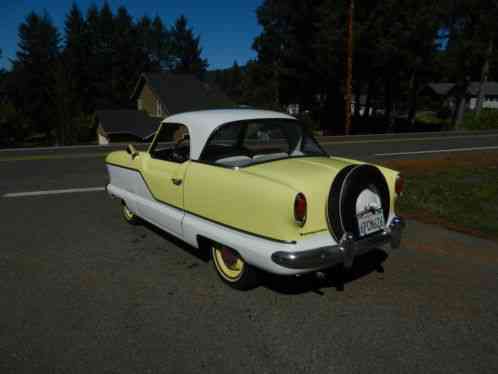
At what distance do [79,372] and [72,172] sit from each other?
9.05 metres

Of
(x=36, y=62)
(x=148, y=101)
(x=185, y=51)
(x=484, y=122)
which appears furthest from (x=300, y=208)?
(x=185, y=51)

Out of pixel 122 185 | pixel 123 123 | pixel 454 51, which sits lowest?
pixel 123 123

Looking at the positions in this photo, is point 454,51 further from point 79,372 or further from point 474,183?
point 79,372

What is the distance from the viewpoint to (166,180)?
15.0 feet

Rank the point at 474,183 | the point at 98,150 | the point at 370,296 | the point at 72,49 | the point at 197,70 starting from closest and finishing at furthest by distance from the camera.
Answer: the point at 370,296
the point at 474,183
the point at 98,150
the point at 72,49
the point at 197,70

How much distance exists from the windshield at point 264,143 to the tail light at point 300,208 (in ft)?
3.88

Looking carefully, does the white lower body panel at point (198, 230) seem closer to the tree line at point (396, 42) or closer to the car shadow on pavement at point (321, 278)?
the car shadow on pavement at point (321, 278)

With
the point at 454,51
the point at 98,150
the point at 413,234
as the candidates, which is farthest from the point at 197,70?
the point at 413,234

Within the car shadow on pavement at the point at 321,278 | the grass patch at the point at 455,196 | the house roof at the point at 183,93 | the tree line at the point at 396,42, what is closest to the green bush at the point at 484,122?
the tree line at the point at 396,42

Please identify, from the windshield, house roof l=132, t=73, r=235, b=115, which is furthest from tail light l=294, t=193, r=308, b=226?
house roof l=132, t=73, r=235, b=115

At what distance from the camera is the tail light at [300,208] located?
3.32m

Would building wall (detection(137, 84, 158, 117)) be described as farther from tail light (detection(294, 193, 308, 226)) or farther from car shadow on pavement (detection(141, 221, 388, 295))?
tail light (detection(294, 193, 308, 226))

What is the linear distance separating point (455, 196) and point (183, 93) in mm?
42957

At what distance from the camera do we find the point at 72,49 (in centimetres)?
7625
